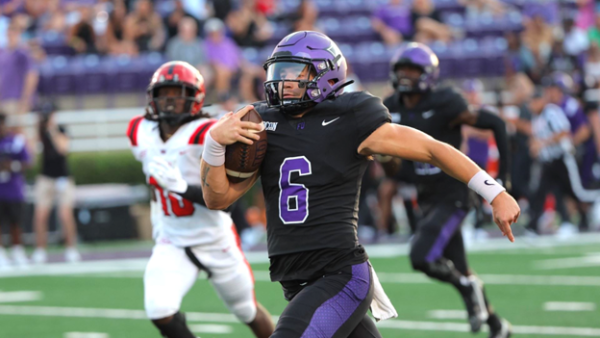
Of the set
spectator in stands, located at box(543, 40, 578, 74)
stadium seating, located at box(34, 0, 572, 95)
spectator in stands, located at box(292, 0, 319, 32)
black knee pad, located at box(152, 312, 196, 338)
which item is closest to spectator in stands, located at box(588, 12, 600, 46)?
stadium seating, located at box(34, 0, 572, 95)

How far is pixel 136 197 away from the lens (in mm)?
14727

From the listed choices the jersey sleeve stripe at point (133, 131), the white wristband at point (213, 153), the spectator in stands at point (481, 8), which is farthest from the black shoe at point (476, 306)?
the spectator in stands at point (481, 8)

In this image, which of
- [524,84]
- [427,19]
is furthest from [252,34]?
[524,84]

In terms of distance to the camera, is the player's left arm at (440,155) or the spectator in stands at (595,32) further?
the spectator in stands at (595,32)

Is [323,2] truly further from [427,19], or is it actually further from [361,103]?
[361,103]

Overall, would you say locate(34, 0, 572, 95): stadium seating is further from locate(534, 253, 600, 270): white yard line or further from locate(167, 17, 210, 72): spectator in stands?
locate(534, 253, 600, 270): white yard line

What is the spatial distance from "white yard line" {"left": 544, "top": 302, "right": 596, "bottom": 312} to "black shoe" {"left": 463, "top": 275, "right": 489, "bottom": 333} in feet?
4.52

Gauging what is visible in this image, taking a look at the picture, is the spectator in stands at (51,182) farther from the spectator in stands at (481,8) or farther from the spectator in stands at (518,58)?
the spectator in stands at (481,8)

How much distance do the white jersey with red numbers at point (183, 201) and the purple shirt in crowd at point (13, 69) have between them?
917 cm

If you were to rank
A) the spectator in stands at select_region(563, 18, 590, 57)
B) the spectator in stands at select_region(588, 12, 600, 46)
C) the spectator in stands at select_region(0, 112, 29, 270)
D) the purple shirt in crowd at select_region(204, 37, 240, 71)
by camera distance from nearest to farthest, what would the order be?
the spectator in stands at select_region(0, 112, 29, 270) < the purple shirt in crowd at select_region(204, 37, 240, 71) < the spectator in stands at select_region(563, 18, 590, 57) < the spectator in stands at select_region(588, 12, 600, 46)

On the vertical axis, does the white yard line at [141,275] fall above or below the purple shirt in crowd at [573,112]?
below

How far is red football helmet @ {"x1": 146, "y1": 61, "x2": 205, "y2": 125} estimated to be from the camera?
575 cm

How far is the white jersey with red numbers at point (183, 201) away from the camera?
5605 millimetres

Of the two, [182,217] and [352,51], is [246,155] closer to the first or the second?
[182,217]
